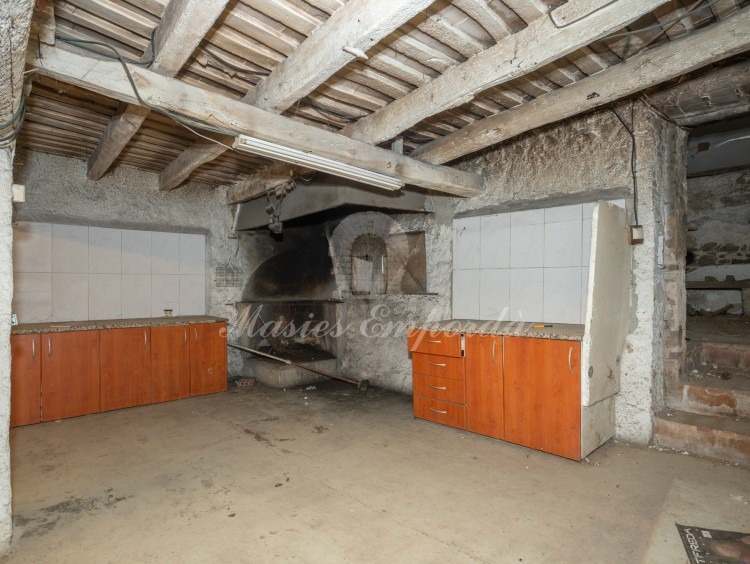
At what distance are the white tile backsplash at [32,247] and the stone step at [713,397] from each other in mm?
5725

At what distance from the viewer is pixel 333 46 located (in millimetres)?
1939

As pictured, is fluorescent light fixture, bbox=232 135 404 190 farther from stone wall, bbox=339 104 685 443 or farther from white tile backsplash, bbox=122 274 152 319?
white tile backsplash, bbox=122 274 152 319

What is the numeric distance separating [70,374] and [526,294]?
13.8 feet

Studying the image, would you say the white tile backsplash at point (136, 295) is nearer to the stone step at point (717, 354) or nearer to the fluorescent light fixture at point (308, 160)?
the fluorescent light fixture at point (308, 160)

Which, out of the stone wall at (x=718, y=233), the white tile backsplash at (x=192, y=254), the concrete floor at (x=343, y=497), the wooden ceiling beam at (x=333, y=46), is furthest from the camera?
the stone wall at (x=718, y=233)

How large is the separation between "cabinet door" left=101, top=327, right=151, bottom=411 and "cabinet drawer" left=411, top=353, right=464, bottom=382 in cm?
274

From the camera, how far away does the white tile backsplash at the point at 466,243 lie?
403cm

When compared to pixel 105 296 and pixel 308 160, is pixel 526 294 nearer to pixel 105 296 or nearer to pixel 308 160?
pixel 308 160

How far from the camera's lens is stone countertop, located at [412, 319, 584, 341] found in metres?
2.89

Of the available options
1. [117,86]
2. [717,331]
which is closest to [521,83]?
[117,86]

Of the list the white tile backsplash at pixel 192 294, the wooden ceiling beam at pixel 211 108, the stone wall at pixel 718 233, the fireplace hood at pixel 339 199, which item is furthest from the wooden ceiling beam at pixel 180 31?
the stone wall at pixel 718 233

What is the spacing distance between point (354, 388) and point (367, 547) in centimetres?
293

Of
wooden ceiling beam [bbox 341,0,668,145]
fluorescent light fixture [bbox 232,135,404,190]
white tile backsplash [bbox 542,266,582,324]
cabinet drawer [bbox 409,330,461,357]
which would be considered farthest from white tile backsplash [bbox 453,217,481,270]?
wooden ceiling beam [bbox 341,0,668,145]

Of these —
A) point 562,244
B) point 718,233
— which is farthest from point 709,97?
point 718,233
